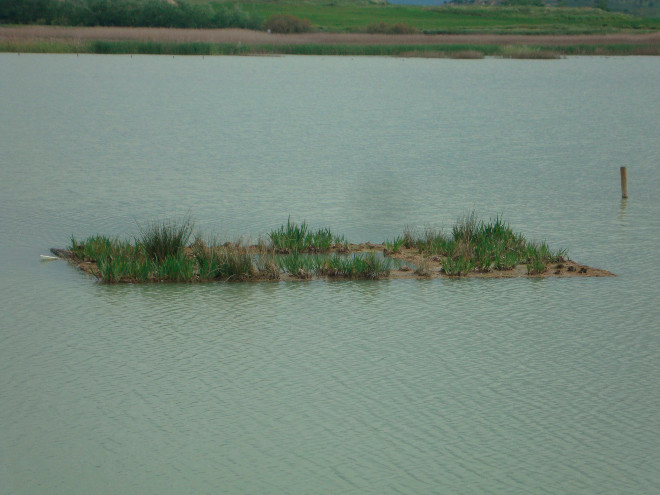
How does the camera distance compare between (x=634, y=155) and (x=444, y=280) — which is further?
(x=634, y=155)

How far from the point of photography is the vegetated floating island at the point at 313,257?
13289 mm

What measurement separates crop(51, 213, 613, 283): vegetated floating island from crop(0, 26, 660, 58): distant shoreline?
48.1 meters

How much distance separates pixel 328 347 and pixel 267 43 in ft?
216

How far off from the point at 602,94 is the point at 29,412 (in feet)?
158

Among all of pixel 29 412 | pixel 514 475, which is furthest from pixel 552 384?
pixel 29 412

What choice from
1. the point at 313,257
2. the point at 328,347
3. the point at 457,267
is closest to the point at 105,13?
the point at 313,257

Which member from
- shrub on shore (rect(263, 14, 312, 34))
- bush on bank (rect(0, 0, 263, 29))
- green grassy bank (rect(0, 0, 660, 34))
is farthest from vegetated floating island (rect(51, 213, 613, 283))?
shrub on shore (rect(263, 14, 312, 34))

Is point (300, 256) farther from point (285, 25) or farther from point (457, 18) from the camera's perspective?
point (457, 18)

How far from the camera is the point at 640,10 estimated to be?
198 meters

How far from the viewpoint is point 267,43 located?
243 feet

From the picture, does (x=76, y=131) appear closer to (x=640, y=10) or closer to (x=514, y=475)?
(x=514, y=475)

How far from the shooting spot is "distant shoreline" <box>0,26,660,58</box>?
62.8 m

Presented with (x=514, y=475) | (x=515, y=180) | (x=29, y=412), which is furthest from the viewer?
(x=515, y=180)

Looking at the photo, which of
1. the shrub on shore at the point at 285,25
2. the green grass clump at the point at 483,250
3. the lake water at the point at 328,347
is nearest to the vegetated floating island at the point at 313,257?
the green grass clump at the point at 483,250
